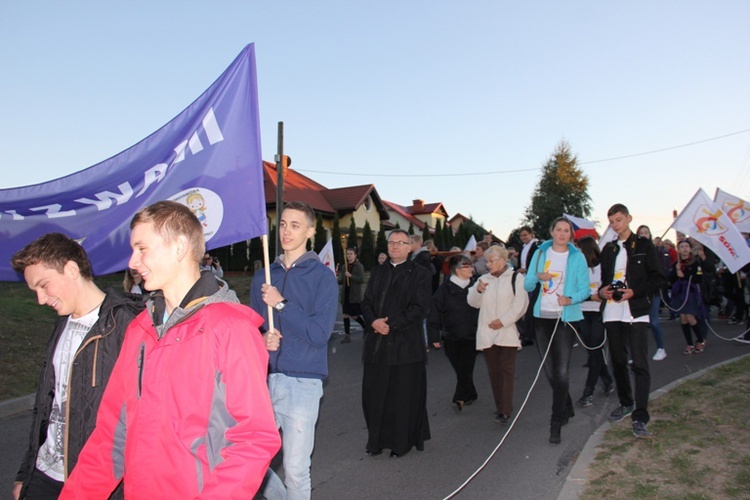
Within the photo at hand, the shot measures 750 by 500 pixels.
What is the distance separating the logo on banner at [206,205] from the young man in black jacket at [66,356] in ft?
2.74

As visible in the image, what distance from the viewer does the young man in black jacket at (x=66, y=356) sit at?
8.72 feet

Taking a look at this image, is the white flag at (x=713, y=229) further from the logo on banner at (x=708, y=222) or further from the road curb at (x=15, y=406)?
the road curb at (x=15, y=406)

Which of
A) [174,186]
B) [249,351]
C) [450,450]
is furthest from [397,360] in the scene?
[249,351]

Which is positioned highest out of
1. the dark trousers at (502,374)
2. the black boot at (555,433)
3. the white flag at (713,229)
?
the white flag at (713,229)

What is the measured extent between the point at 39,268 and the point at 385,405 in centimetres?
355

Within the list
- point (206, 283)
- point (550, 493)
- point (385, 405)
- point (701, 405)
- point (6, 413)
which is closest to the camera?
point (206, 283)

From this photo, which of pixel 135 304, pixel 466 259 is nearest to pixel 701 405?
pixel 466 259

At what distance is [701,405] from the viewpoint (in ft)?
21.5

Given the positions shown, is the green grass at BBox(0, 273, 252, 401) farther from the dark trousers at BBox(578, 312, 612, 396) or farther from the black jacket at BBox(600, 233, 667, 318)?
the dark trousers at BBox(578, 312, 612, 396)

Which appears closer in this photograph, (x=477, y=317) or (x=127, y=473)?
(x=127, y=473)

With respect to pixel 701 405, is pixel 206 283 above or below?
above

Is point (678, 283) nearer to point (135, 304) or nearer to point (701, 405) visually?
point (701, 405)

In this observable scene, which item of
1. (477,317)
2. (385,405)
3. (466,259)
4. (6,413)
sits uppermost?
(466,259)

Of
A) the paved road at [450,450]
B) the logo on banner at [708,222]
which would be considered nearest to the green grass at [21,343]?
the paved road at [450,450]
